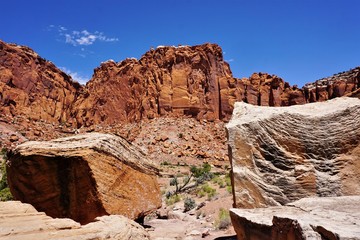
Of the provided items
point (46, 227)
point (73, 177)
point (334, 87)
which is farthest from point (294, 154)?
point (334, 87)

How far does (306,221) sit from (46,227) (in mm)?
3645

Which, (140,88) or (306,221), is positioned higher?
(140,88)

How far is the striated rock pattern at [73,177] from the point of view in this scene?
8484 millimetres

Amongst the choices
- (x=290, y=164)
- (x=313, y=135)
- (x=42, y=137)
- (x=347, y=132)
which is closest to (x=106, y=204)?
(x=290, y=164)

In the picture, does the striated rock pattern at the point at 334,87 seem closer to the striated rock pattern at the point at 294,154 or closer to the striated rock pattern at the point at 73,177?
the striated rock pattern at the point at 294,154

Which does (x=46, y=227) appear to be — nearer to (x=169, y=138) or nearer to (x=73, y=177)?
(x=73, y=177)

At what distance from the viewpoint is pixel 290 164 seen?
809 cm

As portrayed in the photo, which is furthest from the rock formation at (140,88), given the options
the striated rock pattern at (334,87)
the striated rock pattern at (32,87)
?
the striated rock pattern at (334,87)

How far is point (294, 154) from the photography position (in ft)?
27.0

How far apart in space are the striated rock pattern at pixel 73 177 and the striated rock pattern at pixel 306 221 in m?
3.59

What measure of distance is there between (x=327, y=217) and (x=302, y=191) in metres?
3.56

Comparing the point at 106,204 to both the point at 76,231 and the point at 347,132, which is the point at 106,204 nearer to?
A: the point at 76,231

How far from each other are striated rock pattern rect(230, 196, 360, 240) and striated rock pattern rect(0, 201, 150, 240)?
2.13 m

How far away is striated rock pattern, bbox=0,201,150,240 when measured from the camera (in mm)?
4915
